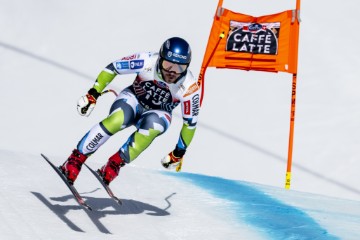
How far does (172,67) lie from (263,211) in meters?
2.09

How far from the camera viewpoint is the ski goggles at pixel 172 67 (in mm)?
6195

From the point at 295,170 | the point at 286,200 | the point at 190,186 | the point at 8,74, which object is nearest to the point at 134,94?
the point at 190,186

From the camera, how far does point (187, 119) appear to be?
6.52 metres

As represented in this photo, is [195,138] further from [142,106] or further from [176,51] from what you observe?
[176,51]

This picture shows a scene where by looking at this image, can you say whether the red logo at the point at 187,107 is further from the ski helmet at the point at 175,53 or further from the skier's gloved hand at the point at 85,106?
the skier's gloved hand at the point at 85,106

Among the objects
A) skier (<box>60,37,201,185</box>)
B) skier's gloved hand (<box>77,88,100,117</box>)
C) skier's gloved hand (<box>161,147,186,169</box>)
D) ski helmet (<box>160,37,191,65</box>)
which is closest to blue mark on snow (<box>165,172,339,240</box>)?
skier's gloved hand (<box>161,147,186,169</box>)

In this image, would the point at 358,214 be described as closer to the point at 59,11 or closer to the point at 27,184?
the point at 27,184

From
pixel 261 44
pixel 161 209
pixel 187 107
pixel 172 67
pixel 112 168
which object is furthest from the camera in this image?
pixel 261 44

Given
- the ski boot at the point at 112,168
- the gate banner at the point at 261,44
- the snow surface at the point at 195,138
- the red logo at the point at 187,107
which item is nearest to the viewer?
the ski boot at the point at 112,168

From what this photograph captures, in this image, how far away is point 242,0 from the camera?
42.7ft

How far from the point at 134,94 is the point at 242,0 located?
6864 millimetres

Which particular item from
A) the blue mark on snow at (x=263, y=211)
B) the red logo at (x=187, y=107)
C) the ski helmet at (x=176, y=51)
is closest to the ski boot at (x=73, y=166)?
the red logo at (x=187, y=107)

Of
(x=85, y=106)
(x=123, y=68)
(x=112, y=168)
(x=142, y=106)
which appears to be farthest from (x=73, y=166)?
(x=123, y=68)

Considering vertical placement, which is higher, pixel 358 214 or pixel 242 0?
pixel 242 0
